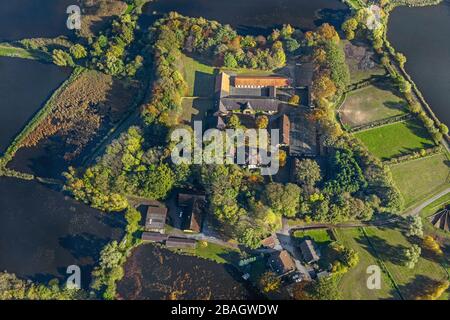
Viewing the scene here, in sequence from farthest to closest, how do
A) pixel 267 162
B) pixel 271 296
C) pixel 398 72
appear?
1. pixel 398 72
2. pixel 267 162
3. pixel 271 296

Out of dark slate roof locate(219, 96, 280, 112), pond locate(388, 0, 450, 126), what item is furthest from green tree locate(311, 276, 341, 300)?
pond locate(388, 0, 450, 126)

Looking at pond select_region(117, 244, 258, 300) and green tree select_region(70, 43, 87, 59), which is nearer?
pond select_region(117, 244, 258, 300)

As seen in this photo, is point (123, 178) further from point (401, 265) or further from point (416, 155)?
point (416, 155)

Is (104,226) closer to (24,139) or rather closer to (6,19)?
(24,139)

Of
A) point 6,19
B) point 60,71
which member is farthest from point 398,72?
point 6,19

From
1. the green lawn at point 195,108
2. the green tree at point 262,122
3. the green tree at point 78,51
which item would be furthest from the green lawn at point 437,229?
the green tree at point 78,51

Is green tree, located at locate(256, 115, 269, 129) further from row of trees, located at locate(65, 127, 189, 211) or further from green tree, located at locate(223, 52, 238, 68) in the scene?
row of trees, located at locate(65, 127, 189, 211)

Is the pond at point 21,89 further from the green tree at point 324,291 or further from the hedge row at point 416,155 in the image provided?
the hedge row at point 416,155
